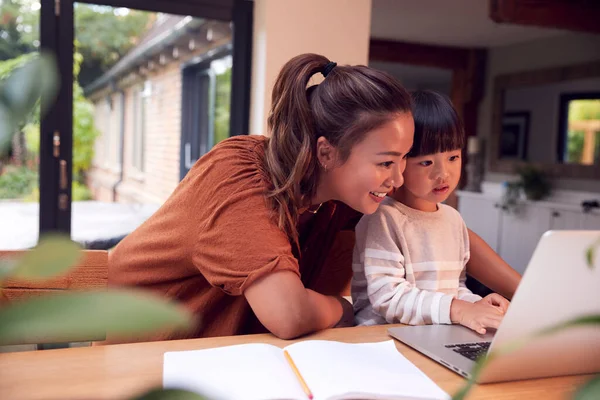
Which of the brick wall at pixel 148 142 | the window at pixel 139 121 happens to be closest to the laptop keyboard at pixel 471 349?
the brick wall at pixel 148 142

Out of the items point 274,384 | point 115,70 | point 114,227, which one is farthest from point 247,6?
point 274,384

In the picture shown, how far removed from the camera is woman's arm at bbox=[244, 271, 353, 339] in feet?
3.67

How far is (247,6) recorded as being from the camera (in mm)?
3730

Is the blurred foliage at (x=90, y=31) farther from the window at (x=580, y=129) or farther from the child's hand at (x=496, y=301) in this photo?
the window at (x=580, y=129)

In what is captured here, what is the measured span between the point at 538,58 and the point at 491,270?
18.3 ft

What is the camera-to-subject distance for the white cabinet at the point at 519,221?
530cm

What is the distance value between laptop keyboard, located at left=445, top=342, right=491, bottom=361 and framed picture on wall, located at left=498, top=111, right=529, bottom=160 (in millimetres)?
5890

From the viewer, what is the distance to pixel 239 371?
0.89 metres

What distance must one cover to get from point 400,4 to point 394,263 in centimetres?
423

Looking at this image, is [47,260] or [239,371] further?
[239,371]

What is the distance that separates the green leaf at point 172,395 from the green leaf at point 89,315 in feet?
0.06

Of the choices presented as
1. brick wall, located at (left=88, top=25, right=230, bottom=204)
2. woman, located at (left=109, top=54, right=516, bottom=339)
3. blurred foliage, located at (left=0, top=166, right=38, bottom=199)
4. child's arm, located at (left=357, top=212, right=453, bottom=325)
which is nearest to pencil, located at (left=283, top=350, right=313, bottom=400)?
woman, located at (left=109, top=54, right=516, bottom=339)

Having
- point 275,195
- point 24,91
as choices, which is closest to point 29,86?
point 24,91

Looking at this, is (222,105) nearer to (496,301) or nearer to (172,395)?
(496,301)
